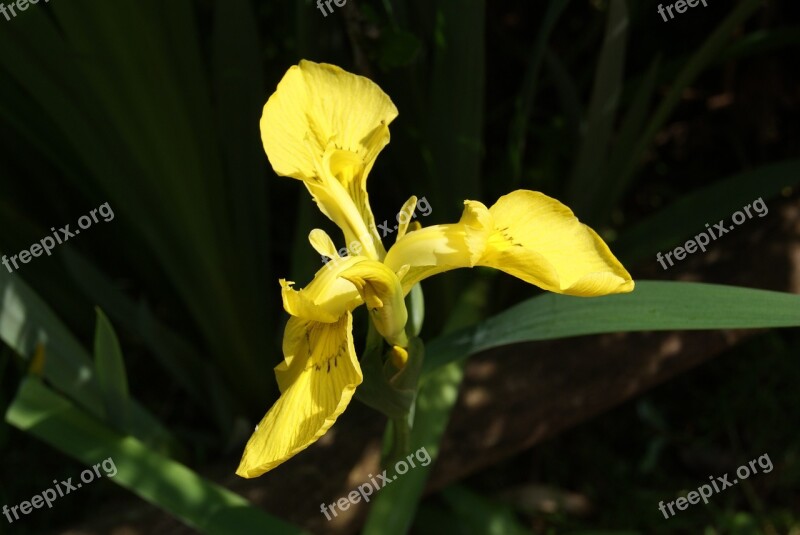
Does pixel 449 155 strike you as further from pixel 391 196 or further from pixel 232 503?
pixel 232 503

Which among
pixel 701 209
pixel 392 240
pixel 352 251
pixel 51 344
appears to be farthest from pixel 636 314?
pixel 51 344

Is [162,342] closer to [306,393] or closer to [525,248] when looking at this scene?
[306,393]

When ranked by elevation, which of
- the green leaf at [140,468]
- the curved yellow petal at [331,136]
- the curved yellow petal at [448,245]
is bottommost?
the green leaf at [140,468]

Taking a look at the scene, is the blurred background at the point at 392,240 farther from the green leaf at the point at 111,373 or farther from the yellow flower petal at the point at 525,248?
the yellow flower petal at the point at 525,248

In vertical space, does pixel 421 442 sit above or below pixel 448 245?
below
